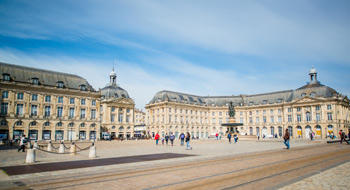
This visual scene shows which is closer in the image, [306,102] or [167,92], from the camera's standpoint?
[306,102]

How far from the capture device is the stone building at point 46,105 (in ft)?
181

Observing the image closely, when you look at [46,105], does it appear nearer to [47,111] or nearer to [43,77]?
[47,111]

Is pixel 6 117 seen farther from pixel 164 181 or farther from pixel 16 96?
pixel 164 181

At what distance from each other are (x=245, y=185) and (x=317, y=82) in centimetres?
Answer: 9605

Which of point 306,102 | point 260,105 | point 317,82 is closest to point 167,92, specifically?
point 260,105

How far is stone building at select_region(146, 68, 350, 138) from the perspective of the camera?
81.3 m

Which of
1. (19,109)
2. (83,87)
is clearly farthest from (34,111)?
(83,87)

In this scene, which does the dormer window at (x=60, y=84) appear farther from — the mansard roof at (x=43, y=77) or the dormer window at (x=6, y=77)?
the dormer window at (x=6, y=77)

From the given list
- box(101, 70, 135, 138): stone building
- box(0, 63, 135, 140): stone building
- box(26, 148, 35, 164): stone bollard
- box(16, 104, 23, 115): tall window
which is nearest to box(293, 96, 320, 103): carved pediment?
box(101, 70, 135, 138): stone building

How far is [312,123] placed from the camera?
3258 inches

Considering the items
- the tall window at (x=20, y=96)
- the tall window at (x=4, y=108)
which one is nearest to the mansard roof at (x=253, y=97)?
the tall window at (x=20, y=96)

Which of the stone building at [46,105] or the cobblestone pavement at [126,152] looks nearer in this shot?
the cobblestone pavement at [126,152]

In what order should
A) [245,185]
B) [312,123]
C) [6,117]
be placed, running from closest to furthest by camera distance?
1. [245,185]
2. [6,117]
3. [312,123]

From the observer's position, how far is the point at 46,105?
198ft
